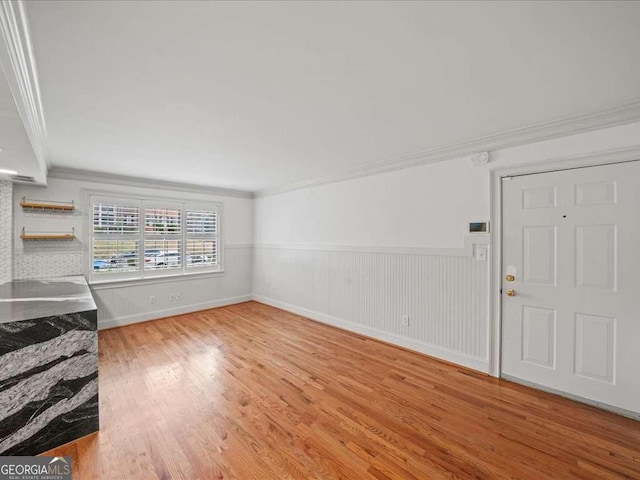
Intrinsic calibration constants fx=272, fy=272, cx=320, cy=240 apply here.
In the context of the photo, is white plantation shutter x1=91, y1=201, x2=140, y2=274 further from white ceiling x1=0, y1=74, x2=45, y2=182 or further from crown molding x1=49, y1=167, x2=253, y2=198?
white ceiling x1=0, y1=74, x2=45, y2=182

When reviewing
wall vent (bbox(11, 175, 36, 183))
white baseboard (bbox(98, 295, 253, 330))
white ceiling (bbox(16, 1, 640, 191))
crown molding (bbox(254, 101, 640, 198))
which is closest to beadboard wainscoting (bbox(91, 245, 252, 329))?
white baseboard (bbox(98, 295, 253, 330))

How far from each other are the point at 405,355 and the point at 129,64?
368 cm

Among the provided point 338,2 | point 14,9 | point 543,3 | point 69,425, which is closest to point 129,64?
point 14,9

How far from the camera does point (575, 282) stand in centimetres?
241

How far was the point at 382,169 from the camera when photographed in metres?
3.69

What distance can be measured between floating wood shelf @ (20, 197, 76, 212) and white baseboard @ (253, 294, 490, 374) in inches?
146

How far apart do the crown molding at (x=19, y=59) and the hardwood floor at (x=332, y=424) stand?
7.33ft

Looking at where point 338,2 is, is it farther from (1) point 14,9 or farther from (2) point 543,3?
(1) point 14,9

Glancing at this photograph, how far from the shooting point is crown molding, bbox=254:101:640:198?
2170mm

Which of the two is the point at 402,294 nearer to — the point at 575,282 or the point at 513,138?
the point at 575,282

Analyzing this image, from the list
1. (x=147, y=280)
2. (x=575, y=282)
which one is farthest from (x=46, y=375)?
(x=575, y=282)

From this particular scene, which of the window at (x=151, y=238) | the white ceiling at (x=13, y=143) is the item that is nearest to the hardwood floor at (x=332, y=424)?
the window at (x=151, y=238)

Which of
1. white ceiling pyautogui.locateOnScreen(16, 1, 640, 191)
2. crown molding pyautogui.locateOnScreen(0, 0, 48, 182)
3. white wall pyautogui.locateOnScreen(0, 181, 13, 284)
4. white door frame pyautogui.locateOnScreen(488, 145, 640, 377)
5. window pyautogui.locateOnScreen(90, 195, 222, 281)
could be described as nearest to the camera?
crown molding pyautogui.locateOnScreen(0, 0, 48, 182)

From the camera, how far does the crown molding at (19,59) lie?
1126mm
